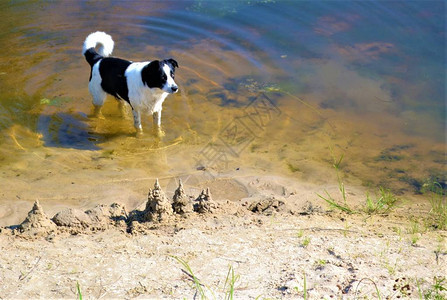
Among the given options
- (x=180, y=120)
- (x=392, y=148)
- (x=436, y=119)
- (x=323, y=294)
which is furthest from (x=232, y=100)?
(x=323, y=294)

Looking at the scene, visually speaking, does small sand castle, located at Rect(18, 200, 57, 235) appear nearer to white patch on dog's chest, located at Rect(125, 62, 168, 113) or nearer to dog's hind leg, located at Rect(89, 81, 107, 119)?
white patch on dog's chest, located at Rect(125, 62, 168, 113)

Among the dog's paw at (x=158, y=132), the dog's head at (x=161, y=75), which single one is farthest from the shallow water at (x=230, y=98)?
the dog's head at (x=161, y=75)

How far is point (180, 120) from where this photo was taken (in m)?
7.15

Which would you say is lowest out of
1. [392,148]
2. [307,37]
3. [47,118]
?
[47,118]

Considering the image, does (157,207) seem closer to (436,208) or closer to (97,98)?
(436,208)

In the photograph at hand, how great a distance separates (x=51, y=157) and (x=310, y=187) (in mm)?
3148

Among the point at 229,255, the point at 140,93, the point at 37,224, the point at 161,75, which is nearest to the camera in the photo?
the point at 229,255

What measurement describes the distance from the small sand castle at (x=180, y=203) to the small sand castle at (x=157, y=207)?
108mm

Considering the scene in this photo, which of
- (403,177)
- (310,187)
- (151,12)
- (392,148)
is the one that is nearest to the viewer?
(310,187)

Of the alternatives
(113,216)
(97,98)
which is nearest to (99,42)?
(97,98)

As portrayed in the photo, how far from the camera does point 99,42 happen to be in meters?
7.13

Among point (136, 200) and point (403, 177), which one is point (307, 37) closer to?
point (403, 177)

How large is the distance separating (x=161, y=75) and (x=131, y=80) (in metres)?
0.58

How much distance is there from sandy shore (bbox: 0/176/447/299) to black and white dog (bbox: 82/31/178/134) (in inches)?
89.3
